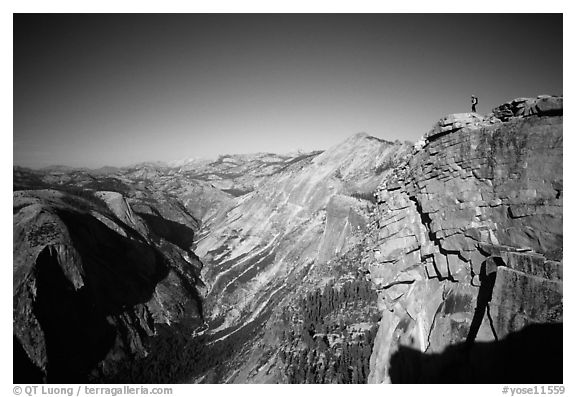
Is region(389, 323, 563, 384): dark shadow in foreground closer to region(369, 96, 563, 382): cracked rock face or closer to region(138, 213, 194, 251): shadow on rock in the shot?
region(369, 96, 563, 382): cracked rock face

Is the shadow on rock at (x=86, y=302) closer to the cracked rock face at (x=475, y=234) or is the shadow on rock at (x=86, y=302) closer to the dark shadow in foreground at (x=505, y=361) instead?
the cracked rock face at (x=475, y=234)

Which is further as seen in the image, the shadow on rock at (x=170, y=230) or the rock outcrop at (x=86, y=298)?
the shadow on rock at (x=170, y=230)

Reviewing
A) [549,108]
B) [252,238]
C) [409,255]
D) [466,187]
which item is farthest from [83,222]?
[549,108]

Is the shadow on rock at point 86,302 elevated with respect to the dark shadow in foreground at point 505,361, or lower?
lower

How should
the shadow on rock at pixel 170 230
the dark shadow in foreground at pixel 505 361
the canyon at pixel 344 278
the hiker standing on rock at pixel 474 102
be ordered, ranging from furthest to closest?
the shadow on rock at pixel 170 230 < the hiker standing on rock at pixel 474 102 < the canyon at pixel 344 278 < the dark shadow in foreground at pixel 505 361

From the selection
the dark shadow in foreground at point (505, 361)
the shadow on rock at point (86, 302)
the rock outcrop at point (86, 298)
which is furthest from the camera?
the shadow on rock at point (86, 302)

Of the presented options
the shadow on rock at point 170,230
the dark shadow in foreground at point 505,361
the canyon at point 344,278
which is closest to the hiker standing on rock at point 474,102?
the canyon at point 344,278

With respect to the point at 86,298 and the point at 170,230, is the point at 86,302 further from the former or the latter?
the point at 170,230

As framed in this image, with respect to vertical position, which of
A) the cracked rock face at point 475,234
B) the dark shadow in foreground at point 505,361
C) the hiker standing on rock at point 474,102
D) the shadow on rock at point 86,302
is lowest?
the shadow on rock at point 86,302
